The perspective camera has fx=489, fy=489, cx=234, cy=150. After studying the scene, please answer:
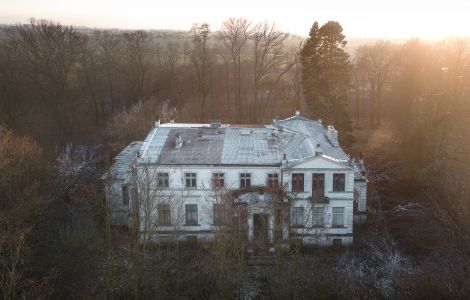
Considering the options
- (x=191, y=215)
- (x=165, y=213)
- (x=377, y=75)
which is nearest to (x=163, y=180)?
(x=165, y=213)

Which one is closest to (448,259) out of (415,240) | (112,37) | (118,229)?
(415,240)

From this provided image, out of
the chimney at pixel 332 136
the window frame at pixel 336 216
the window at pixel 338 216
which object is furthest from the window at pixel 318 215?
the chimney at pixel 332 136

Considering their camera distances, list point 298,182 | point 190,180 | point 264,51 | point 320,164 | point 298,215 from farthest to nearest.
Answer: point 264,51
point 190,180
point 298,215
point 298,182
point 320,164

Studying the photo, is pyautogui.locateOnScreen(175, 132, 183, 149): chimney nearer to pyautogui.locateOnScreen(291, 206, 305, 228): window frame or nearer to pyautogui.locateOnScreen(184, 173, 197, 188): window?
pyautogui.locateOnScreen(184, 173, 197, 188): window

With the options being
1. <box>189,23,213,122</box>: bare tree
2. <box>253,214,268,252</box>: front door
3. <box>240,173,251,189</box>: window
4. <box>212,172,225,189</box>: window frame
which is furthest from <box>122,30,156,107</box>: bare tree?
<box>253,214,268,252</box>: front door

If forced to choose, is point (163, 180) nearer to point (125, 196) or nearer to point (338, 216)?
point (125, 196)
